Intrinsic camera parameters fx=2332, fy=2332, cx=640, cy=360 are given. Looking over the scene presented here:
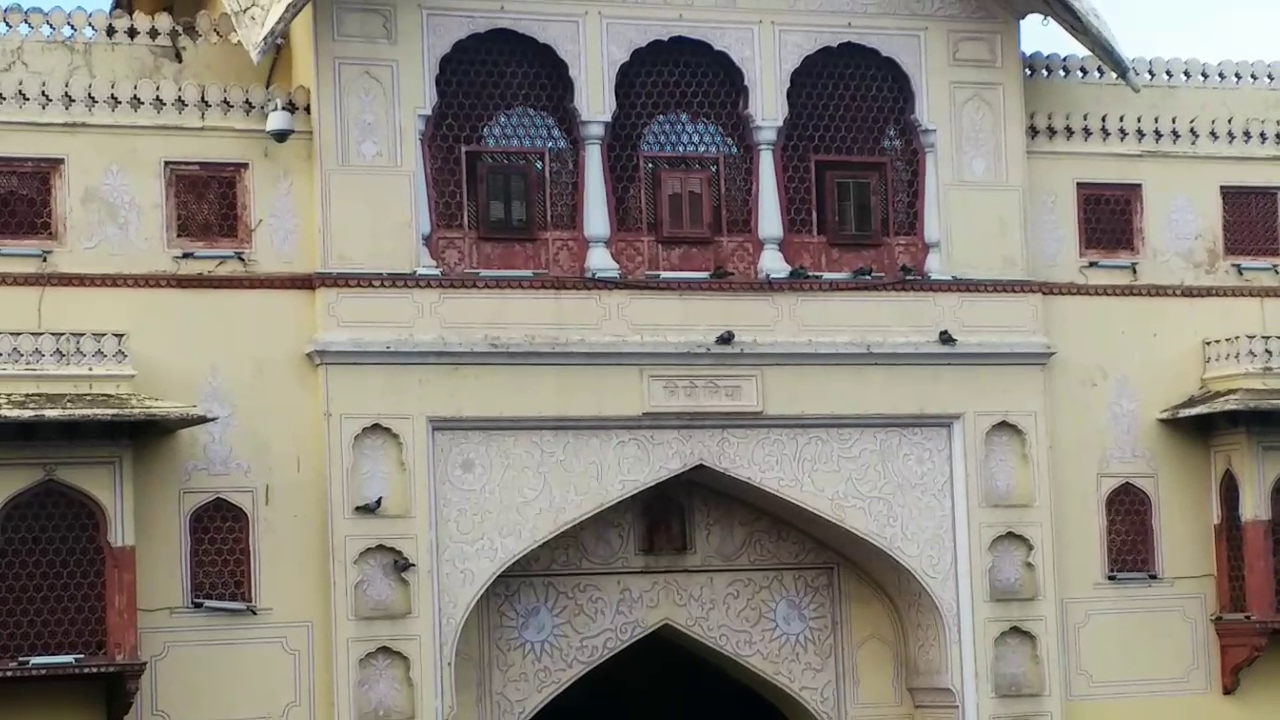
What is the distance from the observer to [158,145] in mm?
13719

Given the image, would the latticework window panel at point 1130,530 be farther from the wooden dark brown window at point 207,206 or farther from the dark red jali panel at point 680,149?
the wooden dark brown window at point 207,206

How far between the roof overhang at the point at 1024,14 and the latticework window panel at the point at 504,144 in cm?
114

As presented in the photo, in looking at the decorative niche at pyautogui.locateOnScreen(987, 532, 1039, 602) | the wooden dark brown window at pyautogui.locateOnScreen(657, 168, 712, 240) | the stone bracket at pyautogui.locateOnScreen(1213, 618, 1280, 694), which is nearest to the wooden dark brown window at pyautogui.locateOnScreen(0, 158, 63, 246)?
the wooden dark brown window at pyautogui.locateOnScreen(657, 168, 712, 240)

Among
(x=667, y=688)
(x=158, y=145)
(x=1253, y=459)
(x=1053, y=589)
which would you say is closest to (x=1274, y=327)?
(x=1253, y=459)

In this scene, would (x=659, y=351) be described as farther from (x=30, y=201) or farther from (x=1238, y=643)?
(x=1238, y=643)

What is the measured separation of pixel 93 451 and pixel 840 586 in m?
5.13

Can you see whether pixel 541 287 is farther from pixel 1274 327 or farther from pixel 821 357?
pixel 1274 327

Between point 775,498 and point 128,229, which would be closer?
point 128,229

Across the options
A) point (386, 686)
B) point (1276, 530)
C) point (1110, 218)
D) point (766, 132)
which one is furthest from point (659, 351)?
point (1276, 530)

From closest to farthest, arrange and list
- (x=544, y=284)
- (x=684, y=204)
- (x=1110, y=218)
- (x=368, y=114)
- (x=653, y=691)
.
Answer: (x=368, y=114) → (x=544, y=284) → (x=684, y=204) → (x=1110, y=218) → (x=653, y=691)

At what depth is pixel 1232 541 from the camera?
50.3ft

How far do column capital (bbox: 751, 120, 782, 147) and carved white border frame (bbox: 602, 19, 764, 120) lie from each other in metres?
0.06

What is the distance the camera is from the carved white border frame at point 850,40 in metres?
14.8

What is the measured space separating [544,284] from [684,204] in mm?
1111
